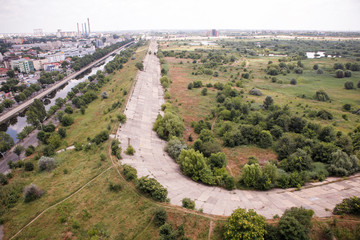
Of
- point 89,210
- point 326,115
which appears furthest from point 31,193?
point 326,115

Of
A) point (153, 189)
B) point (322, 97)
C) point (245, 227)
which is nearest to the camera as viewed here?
point (245, 227)

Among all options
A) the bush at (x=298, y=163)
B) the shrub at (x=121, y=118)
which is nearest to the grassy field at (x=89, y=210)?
the shrub at (x=121, y=118)

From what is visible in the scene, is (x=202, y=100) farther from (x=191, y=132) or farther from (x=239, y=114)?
(x=191, y=132)

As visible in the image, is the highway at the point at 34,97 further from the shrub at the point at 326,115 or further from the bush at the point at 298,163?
the shrub at the point at 326,115

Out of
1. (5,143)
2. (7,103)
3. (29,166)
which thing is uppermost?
(7,103)

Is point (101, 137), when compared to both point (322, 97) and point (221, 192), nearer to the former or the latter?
point (221, 192)

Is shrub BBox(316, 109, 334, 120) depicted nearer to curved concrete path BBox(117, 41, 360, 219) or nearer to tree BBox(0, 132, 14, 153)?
curved concrete path BBox(117, 41, 360, 219)

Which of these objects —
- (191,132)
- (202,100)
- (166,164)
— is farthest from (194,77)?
(166,164)
